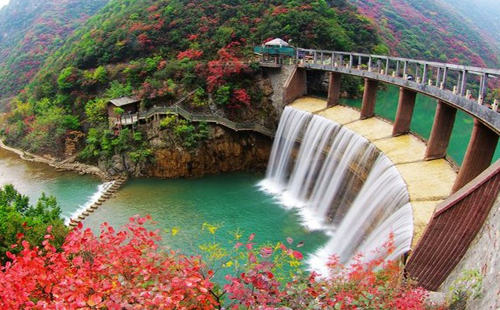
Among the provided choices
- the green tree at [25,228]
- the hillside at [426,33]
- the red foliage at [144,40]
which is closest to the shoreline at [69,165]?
the green tree at [25,228]

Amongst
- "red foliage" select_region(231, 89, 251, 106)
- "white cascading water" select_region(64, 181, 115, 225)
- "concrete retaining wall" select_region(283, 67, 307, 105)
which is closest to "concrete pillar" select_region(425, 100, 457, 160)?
"concrete retaining wall" select_region(283, 67, 307, 105)

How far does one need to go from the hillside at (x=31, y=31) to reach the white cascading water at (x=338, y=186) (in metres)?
49.0

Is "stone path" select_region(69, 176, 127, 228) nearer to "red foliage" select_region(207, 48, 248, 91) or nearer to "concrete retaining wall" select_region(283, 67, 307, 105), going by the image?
"red foliage" select_region(207, 48, 248, 91)

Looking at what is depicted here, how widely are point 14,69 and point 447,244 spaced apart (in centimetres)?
6972

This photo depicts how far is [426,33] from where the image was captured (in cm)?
7188

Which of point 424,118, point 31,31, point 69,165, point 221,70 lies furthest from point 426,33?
point 31,31

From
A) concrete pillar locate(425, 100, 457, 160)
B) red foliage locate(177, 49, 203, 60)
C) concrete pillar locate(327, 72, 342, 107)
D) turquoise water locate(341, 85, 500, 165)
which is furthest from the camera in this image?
red foliage locate(177, 49, 203, 60)

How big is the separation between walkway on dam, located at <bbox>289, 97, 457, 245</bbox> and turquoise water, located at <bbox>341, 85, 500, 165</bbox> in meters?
6.14

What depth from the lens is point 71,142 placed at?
125ft

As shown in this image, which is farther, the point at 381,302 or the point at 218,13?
the point at 218,13

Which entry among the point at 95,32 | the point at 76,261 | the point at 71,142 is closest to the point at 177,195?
the point at 71,142

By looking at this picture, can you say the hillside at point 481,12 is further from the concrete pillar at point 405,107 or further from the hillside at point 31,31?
the hillside at point 31,31

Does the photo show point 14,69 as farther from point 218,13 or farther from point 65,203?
point 65,203

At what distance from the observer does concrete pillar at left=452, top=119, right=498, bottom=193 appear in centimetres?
1658
